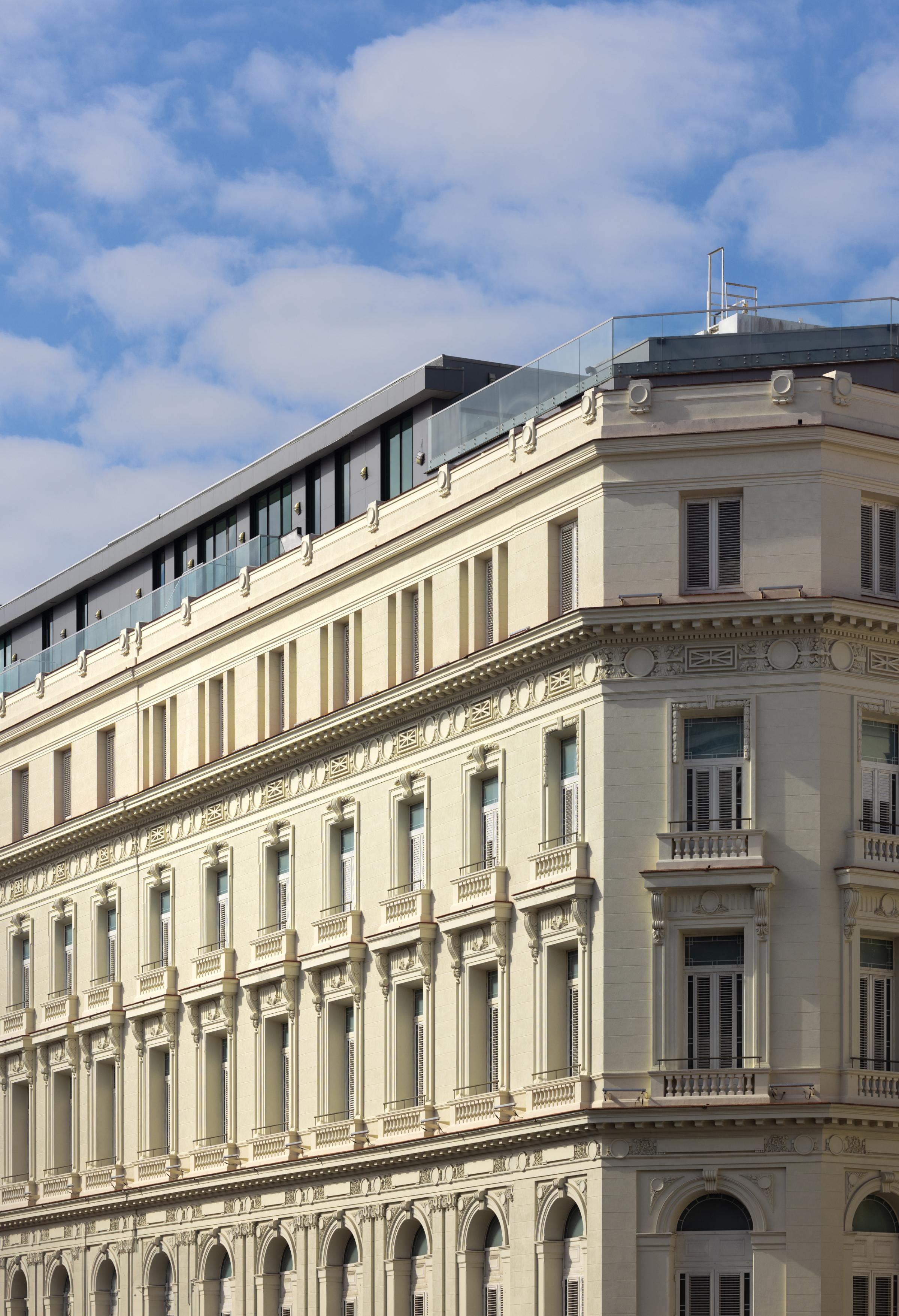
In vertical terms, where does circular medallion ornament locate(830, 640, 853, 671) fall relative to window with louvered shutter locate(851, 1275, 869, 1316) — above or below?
above

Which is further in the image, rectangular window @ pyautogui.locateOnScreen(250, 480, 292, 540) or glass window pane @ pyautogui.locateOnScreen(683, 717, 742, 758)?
rectangular window @ pyautogui.locateOnScreen(250, 480, 292, 540)

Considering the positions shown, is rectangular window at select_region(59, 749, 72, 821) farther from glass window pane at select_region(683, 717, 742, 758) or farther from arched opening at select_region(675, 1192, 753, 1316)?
arched opening at select_region(675, 1192, 753, 1316)

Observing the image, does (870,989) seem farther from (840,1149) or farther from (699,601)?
(699,601)

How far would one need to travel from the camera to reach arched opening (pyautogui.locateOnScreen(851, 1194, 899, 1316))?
5956cm

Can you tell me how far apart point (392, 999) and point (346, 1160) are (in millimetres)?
4483

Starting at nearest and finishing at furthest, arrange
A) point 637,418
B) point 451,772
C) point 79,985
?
point 637,418
point 451,772
point 79,985

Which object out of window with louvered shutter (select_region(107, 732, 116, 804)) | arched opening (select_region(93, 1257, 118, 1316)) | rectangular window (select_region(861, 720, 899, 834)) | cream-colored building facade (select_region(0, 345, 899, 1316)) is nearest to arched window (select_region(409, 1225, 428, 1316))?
cream-colored building facade (select_region(0, 345, 899, 1316))

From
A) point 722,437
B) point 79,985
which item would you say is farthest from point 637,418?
point 79,985

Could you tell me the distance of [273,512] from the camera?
91.4m

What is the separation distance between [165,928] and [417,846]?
1579 cm

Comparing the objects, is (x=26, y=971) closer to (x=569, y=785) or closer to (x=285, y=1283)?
(x=285, y=1283)

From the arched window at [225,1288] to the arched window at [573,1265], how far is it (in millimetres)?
17856

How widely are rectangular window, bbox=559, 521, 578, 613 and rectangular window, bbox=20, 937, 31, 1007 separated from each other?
3505 centimetres

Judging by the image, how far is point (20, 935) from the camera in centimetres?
9500
